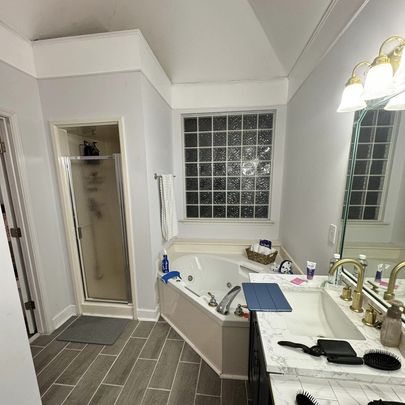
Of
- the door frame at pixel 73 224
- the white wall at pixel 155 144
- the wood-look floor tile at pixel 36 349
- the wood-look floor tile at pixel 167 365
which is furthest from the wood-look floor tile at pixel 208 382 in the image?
the wood-look floor tile at pixel 36 349

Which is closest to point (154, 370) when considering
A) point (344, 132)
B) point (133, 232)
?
point (133, 232)

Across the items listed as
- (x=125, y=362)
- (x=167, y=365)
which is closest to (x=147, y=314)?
(x=125, y=362)

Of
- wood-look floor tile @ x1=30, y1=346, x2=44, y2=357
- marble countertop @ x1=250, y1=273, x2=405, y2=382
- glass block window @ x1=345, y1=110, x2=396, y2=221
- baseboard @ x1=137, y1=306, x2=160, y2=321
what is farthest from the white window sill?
wood-look floor tile @ x1=30, y1=346, x2=44, y2=357

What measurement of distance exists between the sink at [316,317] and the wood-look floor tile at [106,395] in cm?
135

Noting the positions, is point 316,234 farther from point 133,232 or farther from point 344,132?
point 133,232

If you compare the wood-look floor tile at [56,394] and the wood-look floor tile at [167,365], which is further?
the wood-look floor tile at [167,365]

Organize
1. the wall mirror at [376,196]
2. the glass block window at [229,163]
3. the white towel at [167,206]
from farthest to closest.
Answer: the glass block window at [229,163] < the white towel at [167,206] < the wall mirror at [376,196]

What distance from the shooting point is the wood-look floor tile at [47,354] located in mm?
1639

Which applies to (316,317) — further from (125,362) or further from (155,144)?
(155,144)

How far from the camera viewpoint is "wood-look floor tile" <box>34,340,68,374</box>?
164cm

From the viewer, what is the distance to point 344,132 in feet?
4.08

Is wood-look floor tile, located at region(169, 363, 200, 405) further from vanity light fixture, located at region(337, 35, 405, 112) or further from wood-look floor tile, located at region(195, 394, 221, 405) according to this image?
vanity light fixture, located at region(337, 35, 405, 112)

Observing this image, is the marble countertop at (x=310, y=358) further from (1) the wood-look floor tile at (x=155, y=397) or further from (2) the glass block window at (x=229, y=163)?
(2) the glass block window at (x=229, y=163)

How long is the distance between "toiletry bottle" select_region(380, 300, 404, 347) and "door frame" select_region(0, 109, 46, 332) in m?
2.50
